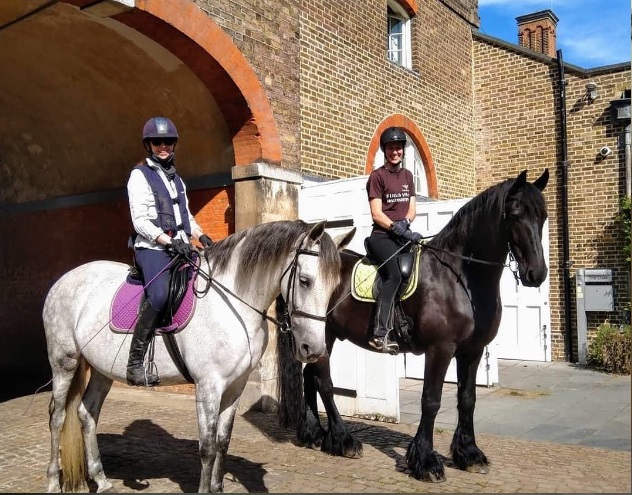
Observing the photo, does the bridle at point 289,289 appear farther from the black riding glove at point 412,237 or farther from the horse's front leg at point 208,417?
the black riding glove at point 412,237

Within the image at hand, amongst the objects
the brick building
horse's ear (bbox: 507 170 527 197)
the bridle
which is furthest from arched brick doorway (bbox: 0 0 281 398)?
horse's ear (bbox: 507 170 527 197)

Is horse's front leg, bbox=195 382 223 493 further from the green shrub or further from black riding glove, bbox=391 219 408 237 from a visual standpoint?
the green shrub

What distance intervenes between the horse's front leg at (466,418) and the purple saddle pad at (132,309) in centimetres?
256

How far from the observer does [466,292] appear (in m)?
5.16

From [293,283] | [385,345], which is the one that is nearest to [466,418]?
[385,345]

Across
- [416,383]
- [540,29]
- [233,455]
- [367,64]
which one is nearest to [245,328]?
[233,455]

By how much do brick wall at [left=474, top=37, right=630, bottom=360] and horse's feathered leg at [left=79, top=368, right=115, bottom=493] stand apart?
9.27 m

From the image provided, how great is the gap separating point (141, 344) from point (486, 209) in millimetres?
2916

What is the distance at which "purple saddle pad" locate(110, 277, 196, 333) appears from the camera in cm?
415

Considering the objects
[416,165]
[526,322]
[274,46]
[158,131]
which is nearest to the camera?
[158,131]

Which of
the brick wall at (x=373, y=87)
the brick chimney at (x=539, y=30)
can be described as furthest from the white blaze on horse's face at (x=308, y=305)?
the brick chimney at (x=539, y=30)

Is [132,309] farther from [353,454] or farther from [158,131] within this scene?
[353,454]

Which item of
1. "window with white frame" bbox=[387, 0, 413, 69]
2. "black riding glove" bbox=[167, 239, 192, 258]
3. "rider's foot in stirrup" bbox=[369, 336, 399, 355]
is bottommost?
"rider's foot in stirrup" bbox=[369, 336, 399, 355]

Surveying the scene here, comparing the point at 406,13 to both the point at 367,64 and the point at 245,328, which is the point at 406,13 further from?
the point at 245,328
